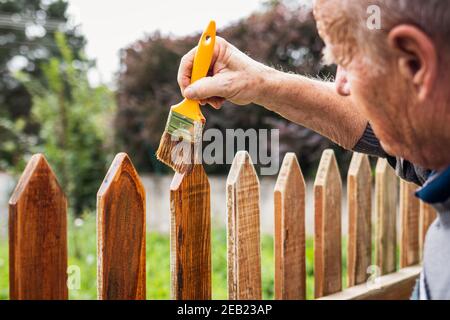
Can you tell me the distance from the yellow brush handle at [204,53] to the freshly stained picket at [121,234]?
10.4 inches

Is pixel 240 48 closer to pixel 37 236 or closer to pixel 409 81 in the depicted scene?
pixel 37 236

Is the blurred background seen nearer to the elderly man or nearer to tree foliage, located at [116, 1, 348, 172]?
tree foliage, located at [116, 1, 348, 172]

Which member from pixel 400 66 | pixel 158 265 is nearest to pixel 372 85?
pixel 400 66

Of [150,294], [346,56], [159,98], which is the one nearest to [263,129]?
[159,98]

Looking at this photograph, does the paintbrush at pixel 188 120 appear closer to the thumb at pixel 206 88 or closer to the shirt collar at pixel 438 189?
the thumb at pixel 206 88

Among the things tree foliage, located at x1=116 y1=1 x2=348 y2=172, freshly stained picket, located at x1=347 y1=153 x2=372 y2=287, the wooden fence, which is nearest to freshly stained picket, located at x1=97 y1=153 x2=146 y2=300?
the wooden fence

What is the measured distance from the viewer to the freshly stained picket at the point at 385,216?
2.18 metres

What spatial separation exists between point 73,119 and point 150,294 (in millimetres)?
3751

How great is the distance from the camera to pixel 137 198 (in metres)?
1.35

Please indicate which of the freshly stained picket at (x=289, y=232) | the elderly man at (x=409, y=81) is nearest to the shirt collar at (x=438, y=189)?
the elderly man at (x=409, y=81)

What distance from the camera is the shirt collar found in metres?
0.73

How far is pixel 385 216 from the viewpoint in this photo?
7.25 feet

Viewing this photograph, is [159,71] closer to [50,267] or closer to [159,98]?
[159,98]
